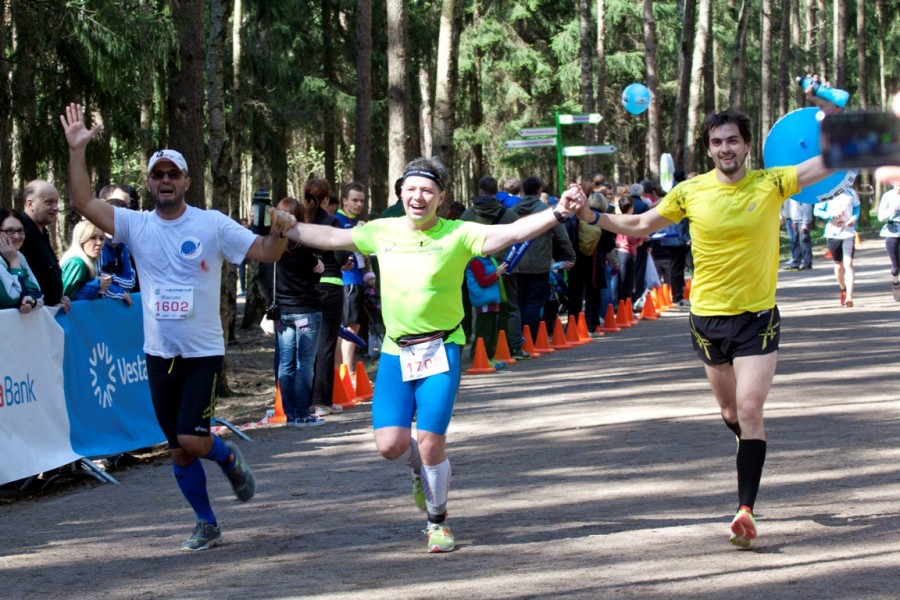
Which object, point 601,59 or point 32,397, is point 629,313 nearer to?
point 32,397

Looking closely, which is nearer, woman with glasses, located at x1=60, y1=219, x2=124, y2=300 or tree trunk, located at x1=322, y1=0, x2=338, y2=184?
woman with glasses, located at x1=60, y1=219, x2=124, y2=300

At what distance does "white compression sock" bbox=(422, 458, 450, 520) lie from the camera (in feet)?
23.4

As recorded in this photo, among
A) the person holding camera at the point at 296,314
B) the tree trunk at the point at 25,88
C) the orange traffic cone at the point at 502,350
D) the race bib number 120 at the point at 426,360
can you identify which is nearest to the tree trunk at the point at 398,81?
the orange traffic cone at the point at 502,350

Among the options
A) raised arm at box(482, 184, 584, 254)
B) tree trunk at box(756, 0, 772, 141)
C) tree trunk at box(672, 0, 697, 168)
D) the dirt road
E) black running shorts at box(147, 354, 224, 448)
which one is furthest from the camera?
tree trunk at box(756, 0, 772, 141)

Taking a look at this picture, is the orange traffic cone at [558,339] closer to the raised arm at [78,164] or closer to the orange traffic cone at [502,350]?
the orange traffic cone at [502,350]

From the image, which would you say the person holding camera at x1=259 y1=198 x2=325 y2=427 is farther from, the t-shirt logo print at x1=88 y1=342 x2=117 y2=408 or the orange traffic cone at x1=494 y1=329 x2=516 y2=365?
the orange traffic cone at x1=494 y1=329 x2=516 y2=365

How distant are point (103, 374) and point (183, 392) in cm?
365

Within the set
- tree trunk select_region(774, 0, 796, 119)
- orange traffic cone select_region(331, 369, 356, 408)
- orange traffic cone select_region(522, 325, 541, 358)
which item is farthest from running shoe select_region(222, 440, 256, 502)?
tree trunk select_region(774, 0, 796, 119)

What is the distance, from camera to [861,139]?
2.44 meters

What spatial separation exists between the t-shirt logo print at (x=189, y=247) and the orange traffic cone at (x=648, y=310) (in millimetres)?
16122

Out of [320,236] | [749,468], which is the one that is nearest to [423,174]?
[320,236]

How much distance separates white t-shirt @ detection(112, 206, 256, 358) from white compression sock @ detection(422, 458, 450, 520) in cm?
137

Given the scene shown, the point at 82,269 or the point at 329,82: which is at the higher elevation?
the point at 329,82

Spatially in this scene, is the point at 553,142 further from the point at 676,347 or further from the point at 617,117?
the point at 617,117
